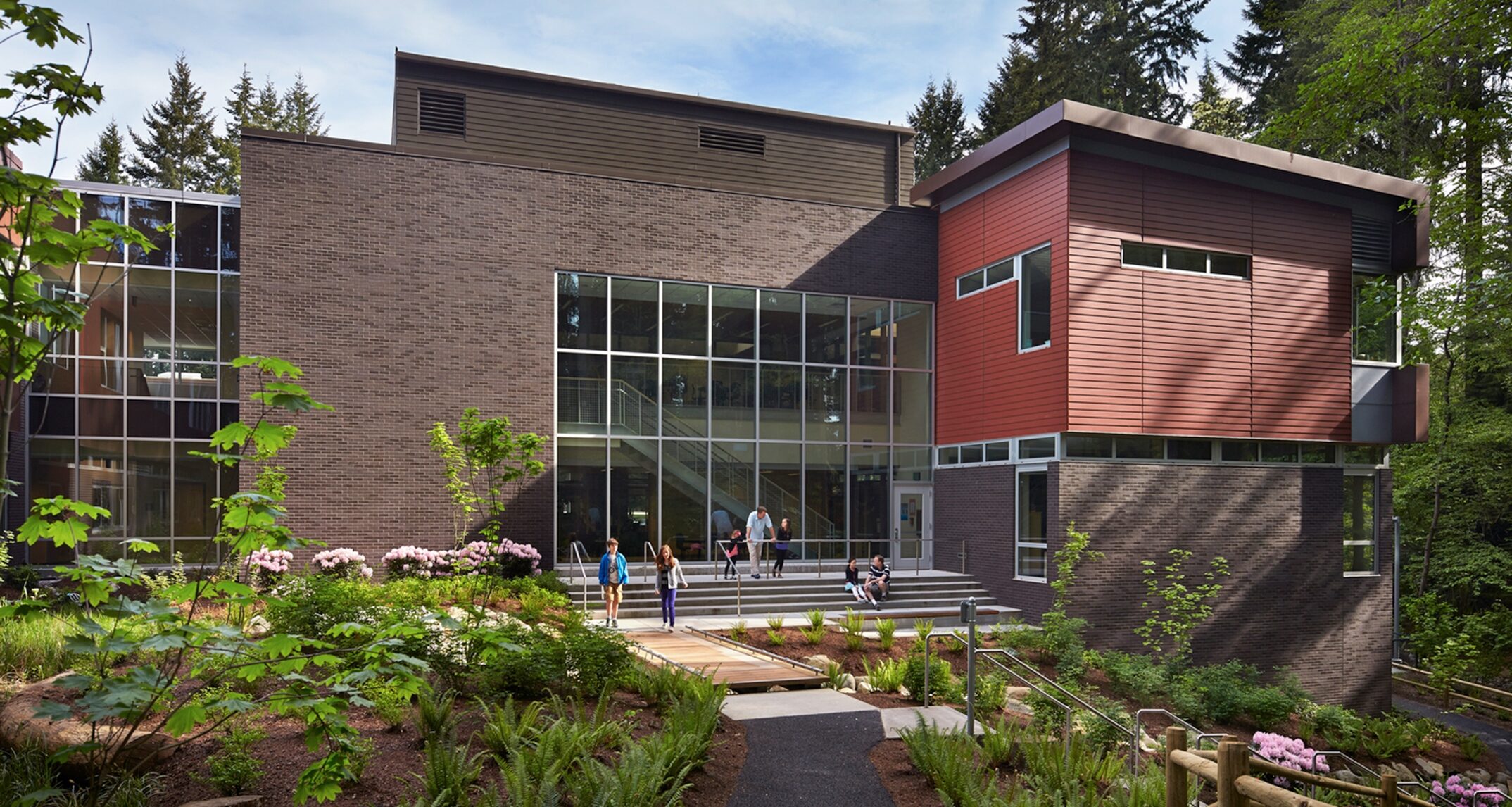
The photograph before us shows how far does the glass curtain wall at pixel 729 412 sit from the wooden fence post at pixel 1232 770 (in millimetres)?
16669

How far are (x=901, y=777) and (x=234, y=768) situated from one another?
18.0ft

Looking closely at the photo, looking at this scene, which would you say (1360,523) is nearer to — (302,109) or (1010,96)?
(1010,96)

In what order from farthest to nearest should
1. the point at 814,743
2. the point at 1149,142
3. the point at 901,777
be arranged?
the point at 1149,142, the point at 814,743, the point at 901,777

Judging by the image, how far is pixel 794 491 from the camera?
2358 cm

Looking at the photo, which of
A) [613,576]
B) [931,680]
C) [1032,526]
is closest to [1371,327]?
[1032,526]

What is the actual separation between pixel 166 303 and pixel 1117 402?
19.3 m

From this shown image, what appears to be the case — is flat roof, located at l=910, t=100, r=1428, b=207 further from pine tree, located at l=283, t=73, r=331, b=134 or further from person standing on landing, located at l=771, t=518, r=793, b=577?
pine tree, located at l=283, t=73, r=331, b=134

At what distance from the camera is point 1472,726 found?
21344mm

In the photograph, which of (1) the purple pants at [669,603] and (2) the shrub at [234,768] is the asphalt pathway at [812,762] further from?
(1) the purple pants at [669,603]

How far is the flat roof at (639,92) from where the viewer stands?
2317 centimetres

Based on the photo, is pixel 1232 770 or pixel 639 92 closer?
pixel 1232 770

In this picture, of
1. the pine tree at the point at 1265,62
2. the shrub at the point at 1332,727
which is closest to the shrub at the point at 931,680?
the shrub at the point at 1332,727

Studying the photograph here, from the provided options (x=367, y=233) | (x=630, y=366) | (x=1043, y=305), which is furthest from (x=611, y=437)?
(x=1043, y=305)

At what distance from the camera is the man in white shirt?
2156 cm
